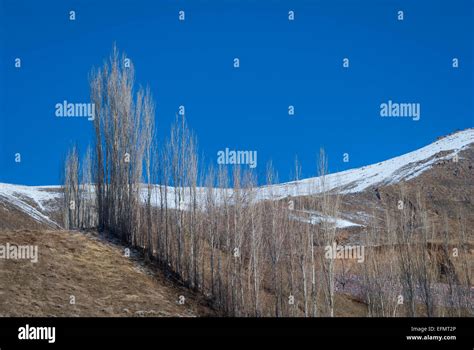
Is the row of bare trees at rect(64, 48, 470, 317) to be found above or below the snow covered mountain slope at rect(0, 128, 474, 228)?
below

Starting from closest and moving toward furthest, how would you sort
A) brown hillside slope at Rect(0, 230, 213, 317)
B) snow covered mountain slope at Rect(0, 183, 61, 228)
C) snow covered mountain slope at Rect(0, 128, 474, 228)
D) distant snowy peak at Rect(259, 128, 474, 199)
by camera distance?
1. brown hillside slope at Rect(0, 230, 213, 317)
2. snow covered mountain slope at Rect(0, 183, 61, 228)
3. snow covered mountain slope at Rect(0, 128, 474, 228)
4. distant snowy peak at Rect(259, 128, 474, 199)

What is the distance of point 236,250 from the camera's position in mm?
21406

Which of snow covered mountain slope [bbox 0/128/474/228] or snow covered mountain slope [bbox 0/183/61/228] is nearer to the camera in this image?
snow covered mountain slope [bbox 0/183/61/228]

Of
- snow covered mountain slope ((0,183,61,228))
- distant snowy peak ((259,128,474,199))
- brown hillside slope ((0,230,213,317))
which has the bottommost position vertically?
brown hillside slope ((0,230,213,317))

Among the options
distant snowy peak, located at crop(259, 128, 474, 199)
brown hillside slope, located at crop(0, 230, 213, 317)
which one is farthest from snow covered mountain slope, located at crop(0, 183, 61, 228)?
brown hillside slope, located at crop(0, 230, 213, 317)

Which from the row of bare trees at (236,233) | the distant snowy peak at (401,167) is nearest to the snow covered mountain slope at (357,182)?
the distant snowy peak at (401,167)

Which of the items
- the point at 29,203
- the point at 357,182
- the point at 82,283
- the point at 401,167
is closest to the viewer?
the point at 82,283

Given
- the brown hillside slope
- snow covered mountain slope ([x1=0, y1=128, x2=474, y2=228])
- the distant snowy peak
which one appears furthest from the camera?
the distant snowy peak

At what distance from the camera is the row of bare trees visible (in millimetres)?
20688

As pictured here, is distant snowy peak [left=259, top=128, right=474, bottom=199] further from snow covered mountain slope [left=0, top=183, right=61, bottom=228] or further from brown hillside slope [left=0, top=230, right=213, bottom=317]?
brown hillside slope [left=0, top=230, right=213, bottom=317]

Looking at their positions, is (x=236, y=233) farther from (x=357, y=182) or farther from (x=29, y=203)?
(x=357, y=182)

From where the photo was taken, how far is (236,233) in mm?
22094

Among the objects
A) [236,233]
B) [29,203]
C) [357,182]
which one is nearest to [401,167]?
[357,182]
